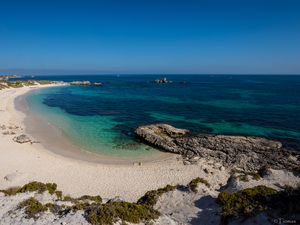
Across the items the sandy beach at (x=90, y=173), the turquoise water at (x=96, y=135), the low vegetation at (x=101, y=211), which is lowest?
the sandy beach at (x=90, y=173)

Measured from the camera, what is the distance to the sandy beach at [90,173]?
1706 cm

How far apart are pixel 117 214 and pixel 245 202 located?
6188 millimetres

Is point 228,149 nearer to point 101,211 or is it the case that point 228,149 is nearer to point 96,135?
point 96,135

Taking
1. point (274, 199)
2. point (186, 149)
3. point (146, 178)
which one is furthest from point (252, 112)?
point (274, 199)

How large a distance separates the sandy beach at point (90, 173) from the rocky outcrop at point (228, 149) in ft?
8.67

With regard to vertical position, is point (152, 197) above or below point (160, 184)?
above

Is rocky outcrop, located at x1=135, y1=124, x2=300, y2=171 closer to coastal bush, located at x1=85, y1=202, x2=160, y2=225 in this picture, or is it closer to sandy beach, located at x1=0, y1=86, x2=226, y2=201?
sandy beach, located at x1=0, y1=86, x2=226, y2=201

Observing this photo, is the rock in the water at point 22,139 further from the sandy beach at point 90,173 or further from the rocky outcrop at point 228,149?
the rocky outcrop at point 228,149

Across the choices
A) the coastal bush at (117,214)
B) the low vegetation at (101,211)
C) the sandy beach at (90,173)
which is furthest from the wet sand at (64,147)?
the coastal bush at (117,214)

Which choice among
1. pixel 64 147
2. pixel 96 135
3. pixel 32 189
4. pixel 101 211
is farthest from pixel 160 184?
pixel 96 135

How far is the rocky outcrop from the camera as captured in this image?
70.4ft

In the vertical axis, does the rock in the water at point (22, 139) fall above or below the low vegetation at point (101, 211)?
below

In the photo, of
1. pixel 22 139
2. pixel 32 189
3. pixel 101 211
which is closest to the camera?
pixel 101 211

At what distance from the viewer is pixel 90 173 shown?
766 inches
